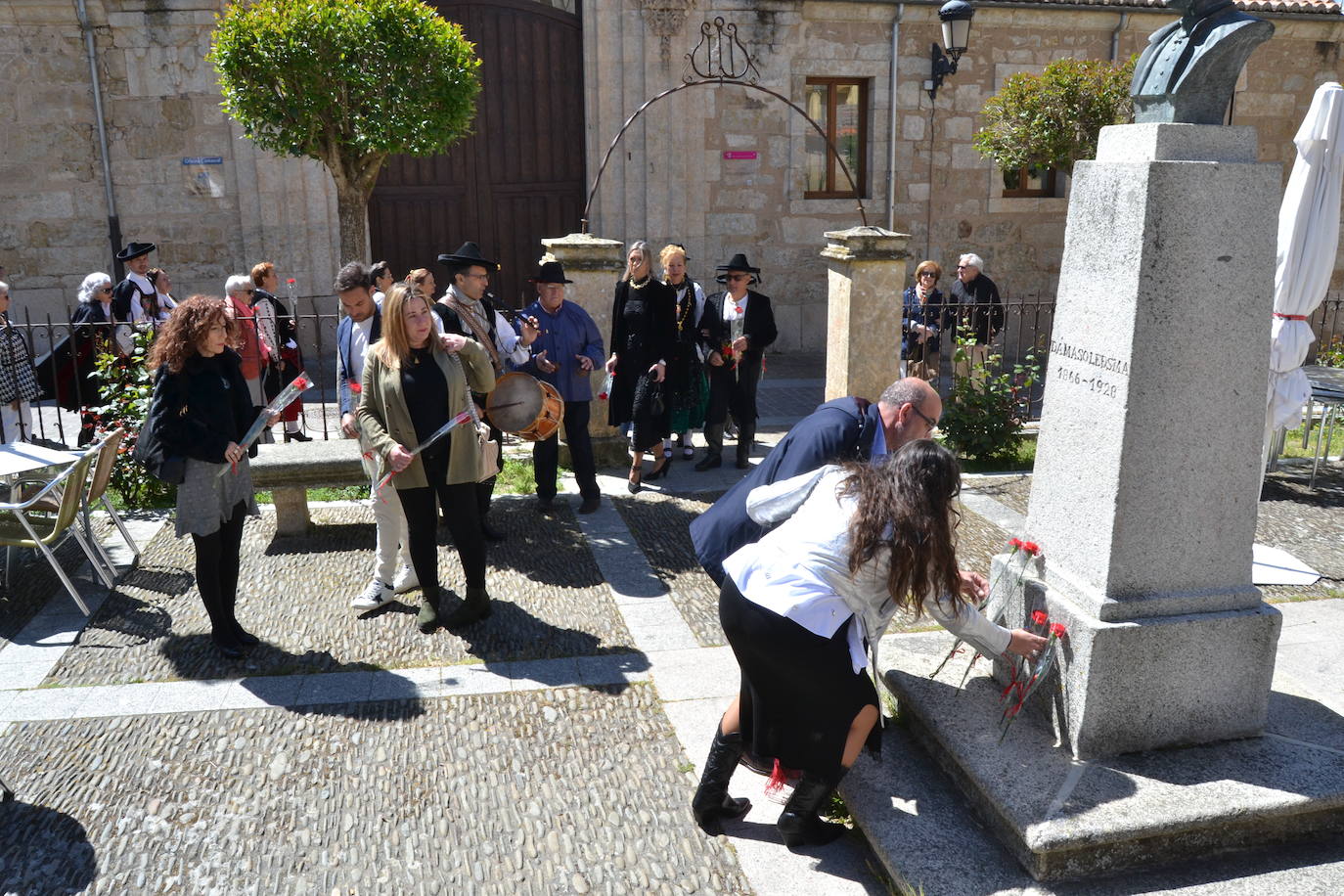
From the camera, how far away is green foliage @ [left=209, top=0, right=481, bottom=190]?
7.55m

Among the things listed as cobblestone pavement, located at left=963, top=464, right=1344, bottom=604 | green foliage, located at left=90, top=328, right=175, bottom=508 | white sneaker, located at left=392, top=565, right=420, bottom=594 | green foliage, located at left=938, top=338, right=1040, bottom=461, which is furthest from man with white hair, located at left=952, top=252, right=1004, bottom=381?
green foliage, located at left=90, top=328, right=175, bottom=508

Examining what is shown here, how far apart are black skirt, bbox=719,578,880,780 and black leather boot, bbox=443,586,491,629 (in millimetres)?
2164

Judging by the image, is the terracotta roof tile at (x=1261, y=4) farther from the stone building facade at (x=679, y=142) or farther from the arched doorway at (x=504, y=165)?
the arched doorway at (x=504, y=165)

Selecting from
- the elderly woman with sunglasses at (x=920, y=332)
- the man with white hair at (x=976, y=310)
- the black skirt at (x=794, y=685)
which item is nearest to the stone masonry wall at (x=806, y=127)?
the man with white hair at (x=976, y=310)

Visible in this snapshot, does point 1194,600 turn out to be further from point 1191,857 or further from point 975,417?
point 975,417

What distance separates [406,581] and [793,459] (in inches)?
111

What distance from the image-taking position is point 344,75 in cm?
761

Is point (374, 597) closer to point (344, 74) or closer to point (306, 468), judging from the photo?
point (306, 468)

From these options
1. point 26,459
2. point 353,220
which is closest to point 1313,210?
point 353,220

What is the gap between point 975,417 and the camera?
8.25 m

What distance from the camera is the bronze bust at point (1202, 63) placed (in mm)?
3484

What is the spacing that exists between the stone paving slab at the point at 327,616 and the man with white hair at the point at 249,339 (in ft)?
5.87

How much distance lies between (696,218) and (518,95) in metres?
2.66

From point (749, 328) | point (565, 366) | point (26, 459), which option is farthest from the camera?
point (749, 328)
